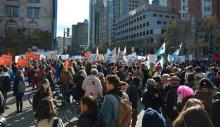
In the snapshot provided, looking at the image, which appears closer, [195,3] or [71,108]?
[71,108]

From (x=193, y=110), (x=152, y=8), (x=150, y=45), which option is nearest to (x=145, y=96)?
(x=193, y=110)

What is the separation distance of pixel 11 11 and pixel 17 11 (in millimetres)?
1278

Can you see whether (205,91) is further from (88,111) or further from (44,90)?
(44,90)

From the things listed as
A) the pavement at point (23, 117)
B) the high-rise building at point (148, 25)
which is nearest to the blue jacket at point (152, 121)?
the pavement at point (23, 117)

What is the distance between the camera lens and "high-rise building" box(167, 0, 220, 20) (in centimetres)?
11819

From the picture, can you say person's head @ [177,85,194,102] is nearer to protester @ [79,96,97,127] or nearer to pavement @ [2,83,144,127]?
protester @ [79,96,97,127]

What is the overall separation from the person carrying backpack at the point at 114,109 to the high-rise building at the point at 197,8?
109275mm

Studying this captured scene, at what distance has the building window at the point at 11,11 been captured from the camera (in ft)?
290

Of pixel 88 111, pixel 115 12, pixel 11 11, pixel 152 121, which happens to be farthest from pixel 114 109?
pixel 115 12

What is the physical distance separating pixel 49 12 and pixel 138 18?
5116cm

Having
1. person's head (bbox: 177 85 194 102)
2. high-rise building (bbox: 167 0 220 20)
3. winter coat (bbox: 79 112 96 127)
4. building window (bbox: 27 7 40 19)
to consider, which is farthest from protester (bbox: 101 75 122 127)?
high-rise building (bbox: 167 0 220 20)

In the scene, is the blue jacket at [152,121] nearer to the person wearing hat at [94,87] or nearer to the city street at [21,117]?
the person wearing hat at [94,87]

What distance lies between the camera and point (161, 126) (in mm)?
5820

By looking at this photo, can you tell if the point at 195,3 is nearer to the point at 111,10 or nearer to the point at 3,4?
the point at 3,4
